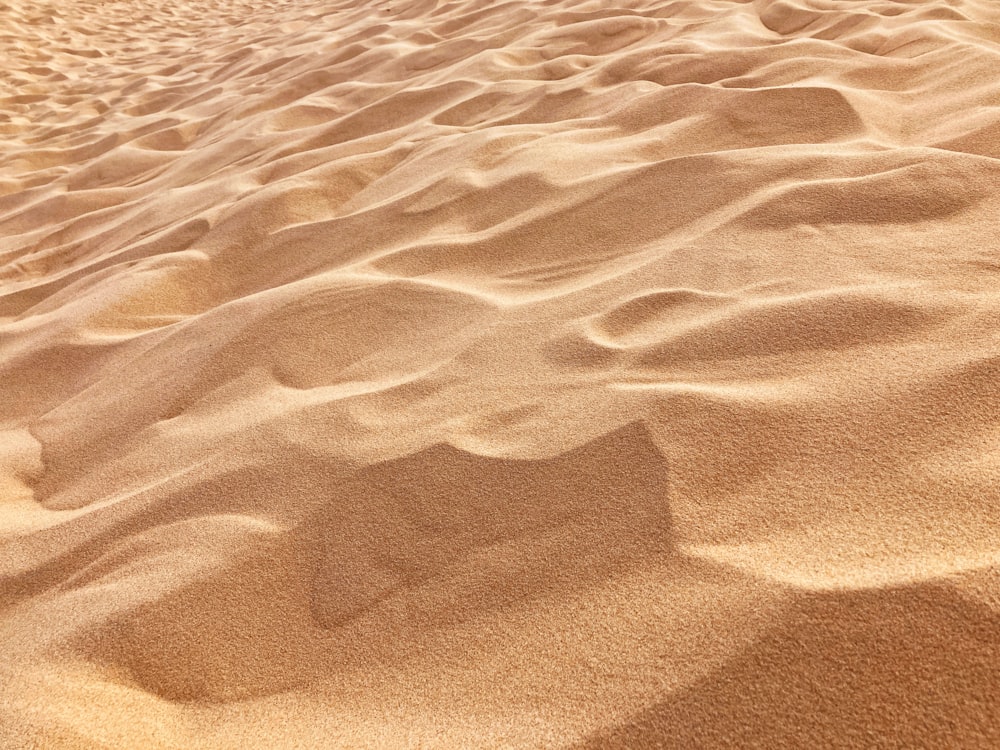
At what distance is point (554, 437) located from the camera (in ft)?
2.91

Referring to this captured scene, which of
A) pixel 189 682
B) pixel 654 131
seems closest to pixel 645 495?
pixel 189 682

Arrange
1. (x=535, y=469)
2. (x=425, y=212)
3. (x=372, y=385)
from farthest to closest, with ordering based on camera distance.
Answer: (x=425, y=212) → (x=372, y=385) → (x=535, y=469)

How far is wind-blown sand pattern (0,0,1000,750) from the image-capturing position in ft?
2.01

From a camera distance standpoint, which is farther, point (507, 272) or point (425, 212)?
point (425, 212)

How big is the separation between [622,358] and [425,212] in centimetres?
78

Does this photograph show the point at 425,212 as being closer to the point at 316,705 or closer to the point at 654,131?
the point at 654,131

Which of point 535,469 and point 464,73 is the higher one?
point 464,73

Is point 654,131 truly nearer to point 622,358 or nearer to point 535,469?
point 622,358

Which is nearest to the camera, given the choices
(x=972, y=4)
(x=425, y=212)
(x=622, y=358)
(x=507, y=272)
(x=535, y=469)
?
(x=535, y=469)

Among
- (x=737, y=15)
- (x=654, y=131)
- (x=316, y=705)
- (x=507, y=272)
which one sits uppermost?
(x=737, y=15)

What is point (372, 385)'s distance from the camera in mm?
1126

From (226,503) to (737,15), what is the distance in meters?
2.39

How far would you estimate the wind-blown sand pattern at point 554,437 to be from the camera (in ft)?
2.01

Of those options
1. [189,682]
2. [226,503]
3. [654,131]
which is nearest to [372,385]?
[226,503]
